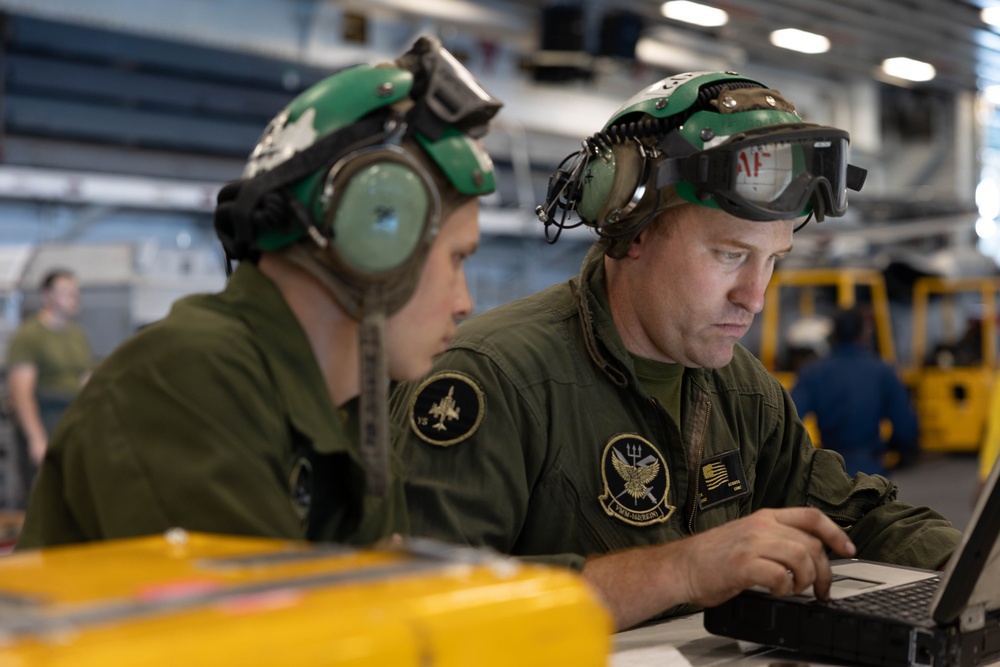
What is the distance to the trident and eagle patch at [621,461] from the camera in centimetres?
177

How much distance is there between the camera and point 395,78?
1342 mm

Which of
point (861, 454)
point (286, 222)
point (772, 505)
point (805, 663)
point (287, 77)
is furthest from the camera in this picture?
point (287, 77)

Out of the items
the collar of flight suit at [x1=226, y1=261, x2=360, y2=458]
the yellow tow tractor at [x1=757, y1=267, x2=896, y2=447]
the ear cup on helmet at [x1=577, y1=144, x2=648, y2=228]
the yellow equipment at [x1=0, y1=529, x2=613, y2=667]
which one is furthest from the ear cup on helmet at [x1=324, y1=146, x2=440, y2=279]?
the yellow tow tractor at [x1=757, y1=267, x2=896, y2=447]

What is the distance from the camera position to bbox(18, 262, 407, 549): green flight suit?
3.71 feet

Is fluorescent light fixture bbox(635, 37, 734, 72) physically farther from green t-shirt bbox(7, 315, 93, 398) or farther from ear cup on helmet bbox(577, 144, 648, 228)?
ear cup on helmet bbox(577, 144, 648, 228)

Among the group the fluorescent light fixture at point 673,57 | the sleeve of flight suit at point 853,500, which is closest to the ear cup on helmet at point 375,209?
the sleeve of flight suit at point 853,500

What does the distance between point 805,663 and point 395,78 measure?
91cm

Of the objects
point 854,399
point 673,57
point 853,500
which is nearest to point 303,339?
point 853,500

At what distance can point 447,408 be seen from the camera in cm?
178

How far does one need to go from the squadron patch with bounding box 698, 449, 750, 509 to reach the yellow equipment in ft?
3.99

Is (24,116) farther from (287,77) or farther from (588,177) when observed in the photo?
(588,177)

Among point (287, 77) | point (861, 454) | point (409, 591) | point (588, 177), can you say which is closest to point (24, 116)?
point (287, 77)

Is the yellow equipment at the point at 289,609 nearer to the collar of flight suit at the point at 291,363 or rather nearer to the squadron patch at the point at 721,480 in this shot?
the collar of flight suit at the point at 291,363

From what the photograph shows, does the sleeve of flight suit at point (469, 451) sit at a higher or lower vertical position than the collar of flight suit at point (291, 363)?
lower
